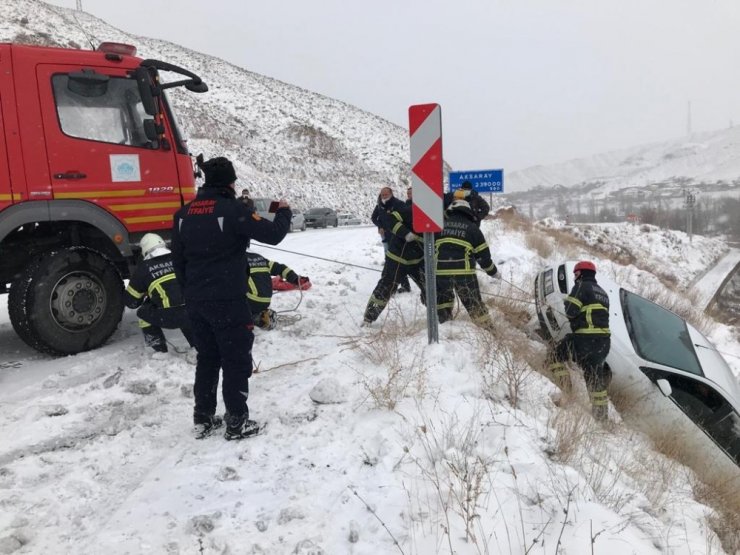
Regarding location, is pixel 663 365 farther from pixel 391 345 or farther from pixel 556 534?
pixel 556 534

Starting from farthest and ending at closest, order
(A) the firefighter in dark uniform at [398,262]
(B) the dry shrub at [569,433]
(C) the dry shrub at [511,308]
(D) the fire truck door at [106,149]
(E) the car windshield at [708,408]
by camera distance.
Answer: (C) the dry shrub at [511,308]
(A) the firefighter in dark uniform at [398,262]
(E) the car windshield at [708,408]
(D) the fire truck door at [106,149]
(B) the dry shrub at [569,433]

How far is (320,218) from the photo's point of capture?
28.7m

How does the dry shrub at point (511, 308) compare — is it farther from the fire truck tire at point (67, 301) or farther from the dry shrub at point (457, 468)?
the fire truck tire at point (67, 301)

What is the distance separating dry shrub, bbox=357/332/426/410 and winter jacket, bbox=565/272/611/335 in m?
1.71

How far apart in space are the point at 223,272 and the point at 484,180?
10.8m

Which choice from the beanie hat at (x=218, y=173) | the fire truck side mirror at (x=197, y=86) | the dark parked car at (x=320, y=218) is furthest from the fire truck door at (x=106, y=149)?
the dark parked car at (x=320, y=218)

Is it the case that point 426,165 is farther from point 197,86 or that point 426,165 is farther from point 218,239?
point 197,86

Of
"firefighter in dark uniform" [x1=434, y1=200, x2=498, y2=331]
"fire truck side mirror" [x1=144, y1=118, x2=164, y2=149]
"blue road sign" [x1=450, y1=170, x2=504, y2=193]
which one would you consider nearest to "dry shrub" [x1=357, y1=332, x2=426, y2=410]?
"firefighter in dark uniform" [x1=434, y1=200, x2=498, y2=331]

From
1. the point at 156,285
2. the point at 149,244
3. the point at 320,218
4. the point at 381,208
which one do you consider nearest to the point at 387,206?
the point at 381,208

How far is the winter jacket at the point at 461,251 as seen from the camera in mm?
5512

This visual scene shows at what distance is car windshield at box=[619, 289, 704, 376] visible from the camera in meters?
5.12

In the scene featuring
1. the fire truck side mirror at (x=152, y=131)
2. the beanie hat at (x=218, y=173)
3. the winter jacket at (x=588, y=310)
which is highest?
the fire truck side mirror at (x=152, y=131)

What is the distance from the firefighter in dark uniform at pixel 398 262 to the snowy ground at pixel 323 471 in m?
1.42

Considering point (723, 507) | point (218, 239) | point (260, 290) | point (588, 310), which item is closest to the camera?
point (723, 507)
